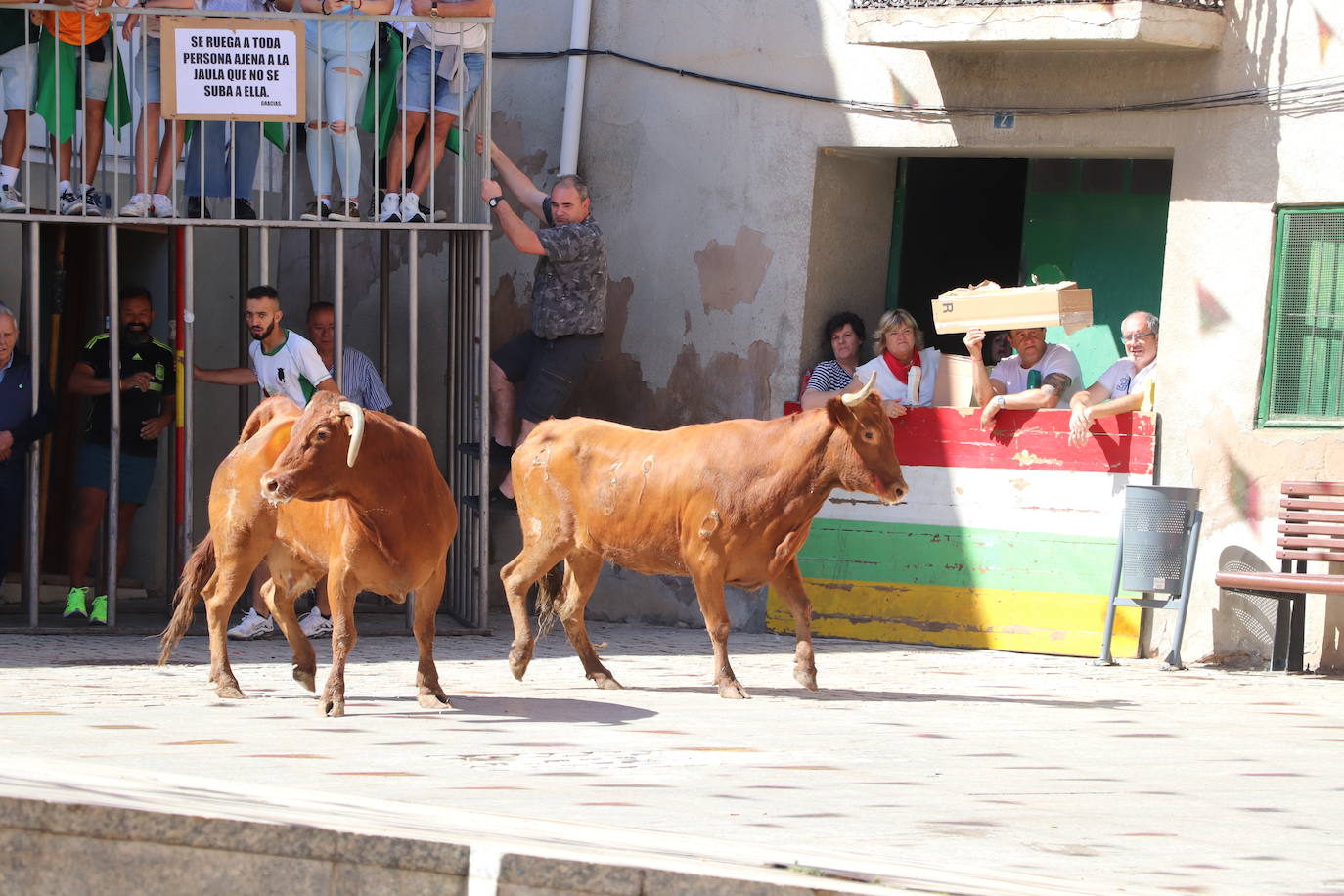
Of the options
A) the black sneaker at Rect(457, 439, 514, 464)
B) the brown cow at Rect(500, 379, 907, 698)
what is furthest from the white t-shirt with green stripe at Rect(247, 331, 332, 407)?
the brown cow at Rect(500, 379, 907, 698)

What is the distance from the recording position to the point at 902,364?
13250mm

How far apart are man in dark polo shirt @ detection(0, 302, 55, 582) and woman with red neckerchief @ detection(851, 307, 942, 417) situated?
4947 mm

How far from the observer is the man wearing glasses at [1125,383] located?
489 inches

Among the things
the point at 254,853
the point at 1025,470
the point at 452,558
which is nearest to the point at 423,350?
the point at 452,558

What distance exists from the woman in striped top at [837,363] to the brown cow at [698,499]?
266cm

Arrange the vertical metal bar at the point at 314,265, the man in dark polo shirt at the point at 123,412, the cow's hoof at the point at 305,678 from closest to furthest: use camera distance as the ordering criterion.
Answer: the cow's hoof at the point at 305,678
the man in dark polo shirt at the point at 123,412
the vertical metal bar at the point at 314,265

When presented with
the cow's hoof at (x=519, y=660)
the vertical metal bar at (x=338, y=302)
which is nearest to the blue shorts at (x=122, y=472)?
the vertical metal bar at (x=338, y=302)

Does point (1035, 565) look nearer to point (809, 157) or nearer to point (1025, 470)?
point (1025, 470)

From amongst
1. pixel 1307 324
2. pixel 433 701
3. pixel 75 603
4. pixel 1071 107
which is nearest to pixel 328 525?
pixel 433 701

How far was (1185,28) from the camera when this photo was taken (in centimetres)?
1209

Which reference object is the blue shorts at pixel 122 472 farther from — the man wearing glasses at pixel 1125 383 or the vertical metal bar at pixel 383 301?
the man wearing glasses at pixel 1125 383

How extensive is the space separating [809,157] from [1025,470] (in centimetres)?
250

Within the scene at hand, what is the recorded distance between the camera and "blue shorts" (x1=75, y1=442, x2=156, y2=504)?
505 inches

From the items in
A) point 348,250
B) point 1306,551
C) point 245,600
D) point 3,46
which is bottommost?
point 245,600
